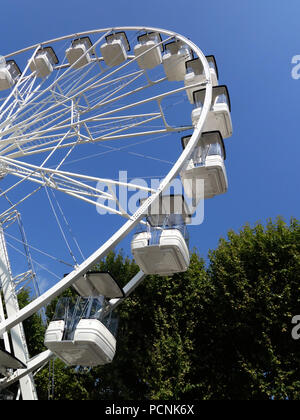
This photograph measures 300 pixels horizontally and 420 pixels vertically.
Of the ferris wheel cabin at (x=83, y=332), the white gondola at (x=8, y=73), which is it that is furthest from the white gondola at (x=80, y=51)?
the ferris wheel cabin at (x=83, y=332)

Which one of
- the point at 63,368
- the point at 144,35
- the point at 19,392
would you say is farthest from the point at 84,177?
the point at 63,368

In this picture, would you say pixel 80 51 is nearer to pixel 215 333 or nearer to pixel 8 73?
pixel 8 73

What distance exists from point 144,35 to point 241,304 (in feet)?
37.4

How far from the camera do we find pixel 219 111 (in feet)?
43.3

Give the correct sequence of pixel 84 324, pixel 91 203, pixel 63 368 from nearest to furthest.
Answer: pixel 84 324 → pixel 91 203 → pixel 63 368

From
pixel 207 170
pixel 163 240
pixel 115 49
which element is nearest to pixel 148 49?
pixel 115 49

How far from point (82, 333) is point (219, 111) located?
26.7 feet

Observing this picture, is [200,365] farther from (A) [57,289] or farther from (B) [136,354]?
(A) [57,289]

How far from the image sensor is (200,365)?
53.0 ft

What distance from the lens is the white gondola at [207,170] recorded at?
1134 centimetres

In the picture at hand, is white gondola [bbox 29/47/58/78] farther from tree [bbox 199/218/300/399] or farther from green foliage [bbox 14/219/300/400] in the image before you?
tree [bbox 199/218/300/399]

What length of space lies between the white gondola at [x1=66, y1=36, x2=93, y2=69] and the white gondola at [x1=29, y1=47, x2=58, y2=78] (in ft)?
2.81

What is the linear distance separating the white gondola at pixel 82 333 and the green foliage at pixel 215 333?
6.36 metres

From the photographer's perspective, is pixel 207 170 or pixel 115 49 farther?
pixel 115 49
